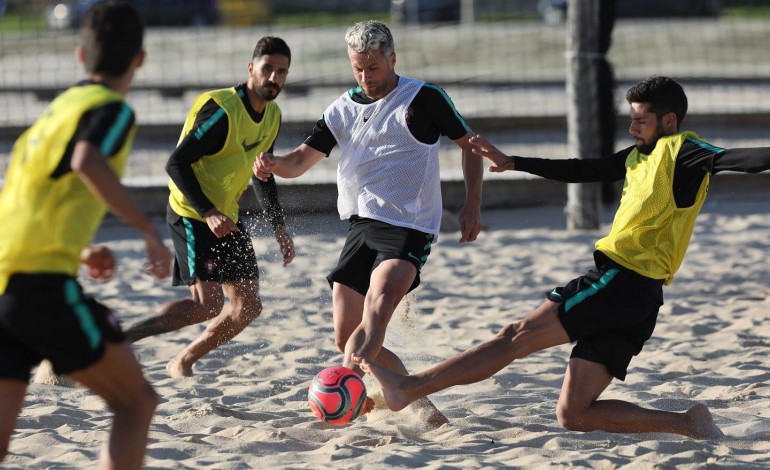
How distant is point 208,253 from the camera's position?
17.3 feet

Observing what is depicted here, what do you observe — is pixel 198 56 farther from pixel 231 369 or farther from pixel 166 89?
pixel 231 369

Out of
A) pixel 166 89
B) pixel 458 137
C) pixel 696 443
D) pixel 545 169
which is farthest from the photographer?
pixel 166 89

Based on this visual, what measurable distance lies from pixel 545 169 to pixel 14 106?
10449mm

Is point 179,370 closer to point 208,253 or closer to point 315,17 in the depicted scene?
point 208,253

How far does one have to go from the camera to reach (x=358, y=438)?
4.39m

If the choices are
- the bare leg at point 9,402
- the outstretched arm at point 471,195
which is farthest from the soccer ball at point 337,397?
the bare leg at point 9,402

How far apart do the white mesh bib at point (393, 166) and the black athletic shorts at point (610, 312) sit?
2.79 ft

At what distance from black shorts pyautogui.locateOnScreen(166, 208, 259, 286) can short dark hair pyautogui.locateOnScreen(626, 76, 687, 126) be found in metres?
2.02

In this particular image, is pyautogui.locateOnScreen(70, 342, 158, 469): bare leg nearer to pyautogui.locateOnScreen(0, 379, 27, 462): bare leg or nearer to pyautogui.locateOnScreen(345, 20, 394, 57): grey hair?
pyautogui.locateOnScreen(0, 379, 27, 462): bare leg

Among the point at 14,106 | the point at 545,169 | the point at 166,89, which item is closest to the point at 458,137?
the point at 545,169

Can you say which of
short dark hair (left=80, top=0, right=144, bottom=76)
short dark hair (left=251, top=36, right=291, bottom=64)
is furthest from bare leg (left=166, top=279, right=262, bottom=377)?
short dark hair (left=80, top=0, right=144, bottom=76)

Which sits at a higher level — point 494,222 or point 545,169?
point 545,169

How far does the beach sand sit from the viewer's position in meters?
4.17

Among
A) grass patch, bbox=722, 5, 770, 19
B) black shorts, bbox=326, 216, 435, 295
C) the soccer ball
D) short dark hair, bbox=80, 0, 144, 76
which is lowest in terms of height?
the soccer ball
